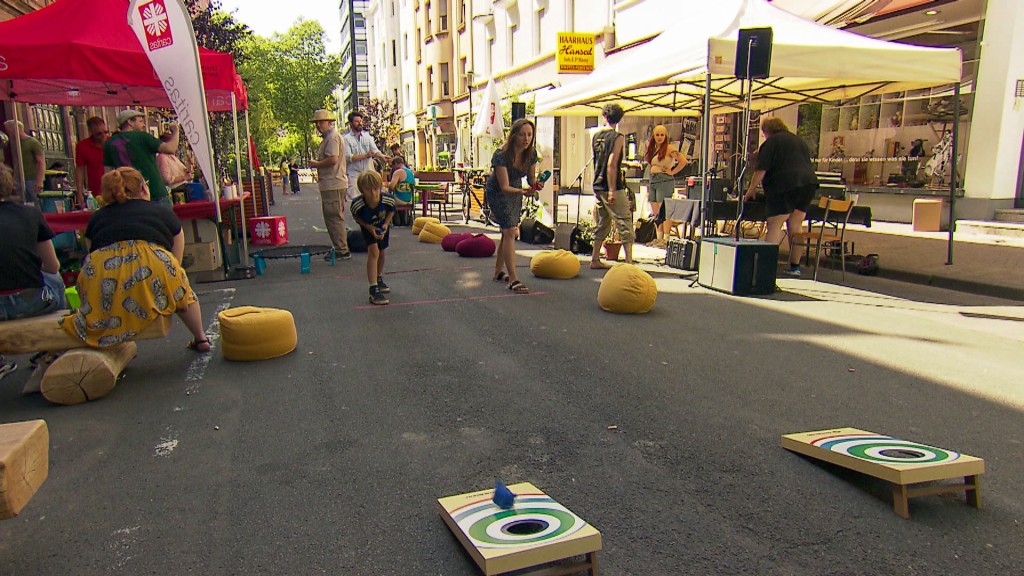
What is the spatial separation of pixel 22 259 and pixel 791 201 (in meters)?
8.04

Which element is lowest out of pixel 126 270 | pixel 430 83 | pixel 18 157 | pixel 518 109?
pixel 126 270

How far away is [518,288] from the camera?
7656 millimetres

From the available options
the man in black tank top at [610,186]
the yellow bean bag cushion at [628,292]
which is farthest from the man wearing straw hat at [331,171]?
the yellow bean bag cushion at [628,292]

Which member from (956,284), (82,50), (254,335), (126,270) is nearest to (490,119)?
(82,50)

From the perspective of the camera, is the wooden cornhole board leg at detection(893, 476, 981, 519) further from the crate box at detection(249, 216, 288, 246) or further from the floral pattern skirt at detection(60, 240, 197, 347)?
the crate box at detection(249, 216, 288, 246)

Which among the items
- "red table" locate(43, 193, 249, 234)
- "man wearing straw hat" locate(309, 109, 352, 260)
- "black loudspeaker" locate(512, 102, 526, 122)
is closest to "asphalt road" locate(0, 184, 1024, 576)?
"red table" locate(43, 193, 249, 234)

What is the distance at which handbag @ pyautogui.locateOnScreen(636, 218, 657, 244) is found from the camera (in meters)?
11.8

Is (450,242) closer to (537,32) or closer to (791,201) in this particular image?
(791,201)

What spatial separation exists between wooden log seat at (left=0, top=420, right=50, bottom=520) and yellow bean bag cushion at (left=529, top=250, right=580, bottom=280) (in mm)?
6397

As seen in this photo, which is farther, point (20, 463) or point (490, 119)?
point (490, 119)

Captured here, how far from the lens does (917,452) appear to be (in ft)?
10.5

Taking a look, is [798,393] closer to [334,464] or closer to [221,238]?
[334,464]

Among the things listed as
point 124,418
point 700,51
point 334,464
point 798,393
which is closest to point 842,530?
point 798,393

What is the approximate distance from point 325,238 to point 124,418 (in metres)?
9.22
